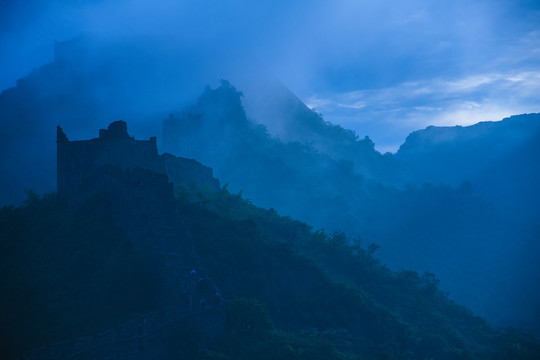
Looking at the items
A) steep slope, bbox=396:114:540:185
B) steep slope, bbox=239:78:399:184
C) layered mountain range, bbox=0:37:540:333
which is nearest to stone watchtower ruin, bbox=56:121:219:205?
layered mountain range, bbox=0:37:540:333

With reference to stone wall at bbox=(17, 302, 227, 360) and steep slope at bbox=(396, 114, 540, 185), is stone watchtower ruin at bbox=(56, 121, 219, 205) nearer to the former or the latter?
stone wall at bbox=(17, 302, 227, 360)

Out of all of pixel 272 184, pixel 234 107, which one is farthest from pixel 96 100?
pixel 272 184

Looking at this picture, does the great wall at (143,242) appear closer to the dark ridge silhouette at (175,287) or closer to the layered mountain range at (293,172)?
the dark ridge silhouette at (175,287)

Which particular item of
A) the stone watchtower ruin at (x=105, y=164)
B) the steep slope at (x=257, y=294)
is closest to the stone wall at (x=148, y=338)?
the steep slope at (x=257, y=294)

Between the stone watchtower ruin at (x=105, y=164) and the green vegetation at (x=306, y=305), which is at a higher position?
the stone watchtower ruin at (x=105, y=164)

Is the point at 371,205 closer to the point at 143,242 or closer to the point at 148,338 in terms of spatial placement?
the point at 143,242

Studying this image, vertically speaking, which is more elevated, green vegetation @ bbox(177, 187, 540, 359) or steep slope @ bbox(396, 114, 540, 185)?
steep slope @ bbox(396, 114, 540, 185)

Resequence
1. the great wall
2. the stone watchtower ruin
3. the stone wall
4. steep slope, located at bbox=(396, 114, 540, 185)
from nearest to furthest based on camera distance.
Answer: the stone wall
the great wall
the stone watchtower ruin
steep slope, located at bbox=(396, 114, 540, 185)

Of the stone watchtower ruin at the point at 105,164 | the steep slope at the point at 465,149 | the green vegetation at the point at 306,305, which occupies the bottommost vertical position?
the green vegetation at the point at 306,305

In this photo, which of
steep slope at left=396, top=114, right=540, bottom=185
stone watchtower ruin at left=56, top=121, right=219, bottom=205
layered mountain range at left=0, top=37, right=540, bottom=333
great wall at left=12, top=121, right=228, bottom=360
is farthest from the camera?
steep slope at left=396, top=114, right=540, bottom=185

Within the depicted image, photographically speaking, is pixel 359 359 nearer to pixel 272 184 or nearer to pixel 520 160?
pixel 272 184

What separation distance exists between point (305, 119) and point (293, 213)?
33.6 m

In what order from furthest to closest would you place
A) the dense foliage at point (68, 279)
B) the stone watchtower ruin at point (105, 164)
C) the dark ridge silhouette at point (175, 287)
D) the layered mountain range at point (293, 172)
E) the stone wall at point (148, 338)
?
the layered mountain range at point (293, 172) < the stone watchtower ruin at point (105, 164) < the dense foliage at point (68, 279) < the dark ridge silhouette at point (175, 287) < the stone wall at point (148, 338)

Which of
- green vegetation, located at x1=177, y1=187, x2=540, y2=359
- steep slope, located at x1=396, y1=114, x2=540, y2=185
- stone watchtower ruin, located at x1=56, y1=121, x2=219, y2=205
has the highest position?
steep slope, located at x1=396, y1=114, x2=540, y2=185
